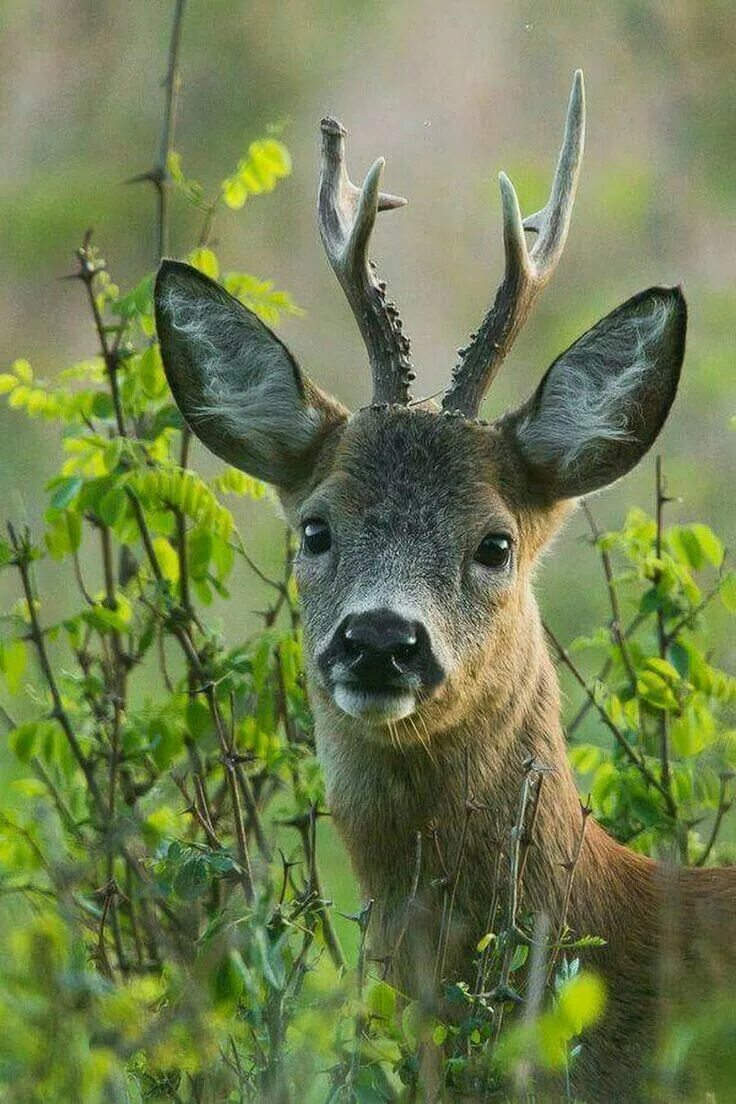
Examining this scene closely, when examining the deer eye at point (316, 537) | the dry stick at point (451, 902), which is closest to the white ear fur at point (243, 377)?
the deer eye at point (316, 537)

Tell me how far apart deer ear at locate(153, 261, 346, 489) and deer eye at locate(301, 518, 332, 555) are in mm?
409

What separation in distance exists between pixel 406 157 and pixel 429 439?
9464 mm

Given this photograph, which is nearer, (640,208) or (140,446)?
(140,446)

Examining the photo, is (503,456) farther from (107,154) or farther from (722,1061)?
(107,154)

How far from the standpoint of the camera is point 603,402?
6051mm

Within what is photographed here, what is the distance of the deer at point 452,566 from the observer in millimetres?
5328

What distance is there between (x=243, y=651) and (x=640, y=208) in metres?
8.63

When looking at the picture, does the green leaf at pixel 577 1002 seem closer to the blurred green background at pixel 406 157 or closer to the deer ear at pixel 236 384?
the deer ear at pixel 236 384

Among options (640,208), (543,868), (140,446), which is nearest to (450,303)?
(640,208)

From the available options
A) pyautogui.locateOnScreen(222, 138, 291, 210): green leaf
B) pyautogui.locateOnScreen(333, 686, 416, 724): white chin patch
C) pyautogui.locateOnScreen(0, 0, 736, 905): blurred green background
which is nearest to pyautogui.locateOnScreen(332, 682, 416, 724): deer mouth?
pyautogui.locateOnScreen(333, 686, 416, 724): white chin patch

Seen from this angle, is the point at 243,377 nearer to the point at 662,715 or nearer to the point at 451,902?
the point at 662,715

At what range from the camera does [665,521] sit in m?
10.7

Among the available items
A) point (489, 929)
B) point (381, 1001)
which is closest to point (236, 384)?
point (489, 929)

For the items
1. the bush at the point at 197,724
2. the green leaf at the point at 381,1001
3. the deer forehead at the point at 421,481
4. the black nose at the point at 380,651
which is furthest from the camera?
the deer forehead at the point at 421,481
